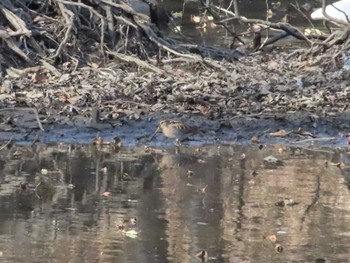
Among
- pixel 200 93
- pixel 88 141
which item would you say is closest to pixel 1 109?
pixel 88 141

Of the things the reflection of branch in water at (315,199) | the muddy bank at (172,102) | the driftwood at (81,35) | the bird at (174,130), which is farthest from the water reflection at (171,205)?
the driftwood at (81,35)

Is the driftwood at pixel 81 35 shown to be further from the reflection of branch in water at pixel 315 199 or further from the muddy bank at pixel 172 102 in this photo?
the reflection of branch in water at pixel 315 199

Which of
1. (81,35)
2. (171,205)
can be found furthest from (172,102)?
(171,205)

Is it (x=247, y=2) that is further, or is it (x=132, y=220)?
(x=247, y=2)

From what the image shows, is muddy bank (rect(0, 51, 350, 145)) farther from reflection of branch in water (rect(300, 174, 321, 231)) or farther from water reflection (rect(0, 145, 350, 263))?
reflection of branch in water (rect(300, 174, 321, 231))

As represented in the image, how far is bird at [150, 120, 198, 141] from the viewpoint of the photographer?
361 inches

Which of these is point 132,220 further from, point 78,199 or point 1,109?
point 1,109

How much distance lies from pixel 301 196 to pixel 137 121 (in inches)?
105

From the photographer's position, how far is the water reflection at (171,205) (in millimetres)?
5867

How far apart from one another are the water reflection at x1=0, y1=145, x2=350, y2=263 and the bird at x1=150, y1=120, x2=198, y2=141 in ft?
1.04

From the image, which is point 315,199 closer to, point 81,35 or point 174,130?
point 174,130

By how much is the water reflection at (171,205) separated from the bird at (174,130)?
1.04ft

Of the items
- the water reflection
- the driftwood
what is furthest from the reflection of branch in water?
the driftwood

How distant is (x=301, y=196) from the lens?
7.28m
